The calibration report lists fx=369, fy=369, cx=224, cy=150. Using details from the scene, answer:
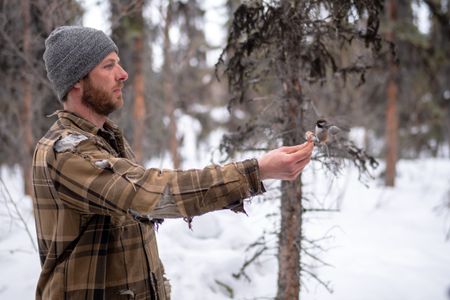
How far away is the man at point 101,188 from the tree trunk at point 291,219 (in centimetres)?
157

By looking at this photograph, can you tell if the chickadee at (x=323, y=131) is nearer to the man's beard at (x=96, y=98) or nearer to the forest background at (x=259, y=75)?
the man's beard at (x=96, y=98)

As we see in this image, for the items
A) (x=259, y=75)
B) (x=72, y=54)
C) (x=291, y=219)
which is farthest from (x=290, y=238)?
(x=72, y=54)

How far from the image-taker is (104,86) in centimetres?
188

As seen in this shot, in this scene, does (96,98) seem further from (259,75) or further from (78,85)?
(259,75)

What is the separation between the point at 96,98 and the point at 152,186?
0.70 metres

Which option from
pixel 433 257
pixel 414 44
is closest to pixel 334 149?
pixel 433 257

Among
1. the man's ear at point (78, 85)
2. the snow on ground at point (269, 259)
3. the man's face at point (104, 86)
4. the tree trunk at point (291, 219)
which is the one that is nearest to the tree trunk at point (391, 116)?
the snow on ground at point (269, 259)

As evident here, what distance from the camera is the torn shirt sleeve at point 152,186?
55.7 inches

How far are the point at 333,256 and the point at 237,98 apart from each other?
3249 mm

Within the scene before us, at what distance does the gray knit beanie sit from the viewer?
72.1 inches

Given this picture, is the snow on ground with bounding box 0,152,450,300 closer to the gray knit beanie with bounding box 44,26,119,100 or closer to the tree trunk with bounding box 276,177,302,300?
the tree trunk with bounding box 276,177,302,300

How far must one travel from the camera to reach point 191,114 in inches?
589

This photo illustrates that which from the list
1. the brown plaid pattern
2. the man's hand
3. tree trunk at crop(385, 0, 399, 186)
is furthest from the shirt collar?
tree trunk at crop(385, 0, 399, 186)

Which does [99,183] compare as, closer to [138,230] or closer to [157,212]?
[157,212]
